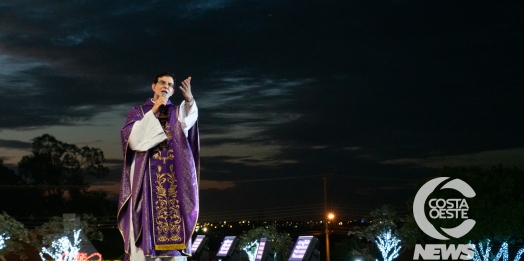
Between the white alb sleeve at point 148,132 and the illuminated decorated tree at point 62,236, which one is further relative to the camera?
the illuminated decorated tree at point 62,236

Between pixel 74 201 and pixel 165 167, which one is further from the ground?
pixel 74 201

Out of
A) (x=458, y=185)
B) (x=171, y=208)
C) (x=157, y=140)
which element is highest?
(x=458, y=185)

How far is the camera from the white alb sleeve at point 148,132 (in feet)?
16.8

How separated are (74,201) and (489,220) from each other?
19.8m

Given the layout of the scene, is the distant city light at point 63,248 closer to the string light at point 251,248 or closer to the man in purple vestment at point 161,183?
the string light at point 251,248

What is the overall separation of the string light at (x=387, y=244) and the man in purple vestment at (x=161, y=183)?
1694 centimetres

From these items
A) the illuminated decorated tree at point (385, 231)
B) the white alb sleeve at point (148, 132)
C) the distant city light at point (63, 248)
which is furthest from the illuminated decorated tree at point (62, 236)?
the white alb sleeve at point (148, 132)

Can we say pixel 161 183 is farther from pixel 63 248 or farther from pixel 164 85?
pixel 63 248

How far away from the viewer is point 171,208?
5.24 metres

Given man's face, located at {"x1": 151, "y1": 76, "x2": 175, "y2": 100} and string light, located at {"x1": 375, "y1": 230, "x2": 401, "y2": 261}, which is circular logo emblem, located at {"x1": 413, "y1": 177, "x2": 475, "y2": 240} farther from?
man's face, located at {"x1": 151, "y1": 76, "x2": 175, "y2": 100}

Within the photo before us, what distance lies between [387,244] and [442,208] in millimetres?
2994

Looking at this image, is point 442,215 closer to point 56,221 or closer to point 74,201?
point 56,221

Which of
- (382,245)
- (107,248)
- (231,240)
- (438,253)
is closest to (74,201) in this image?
(107,248)

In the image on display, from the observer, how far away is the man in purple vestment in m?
5.15
